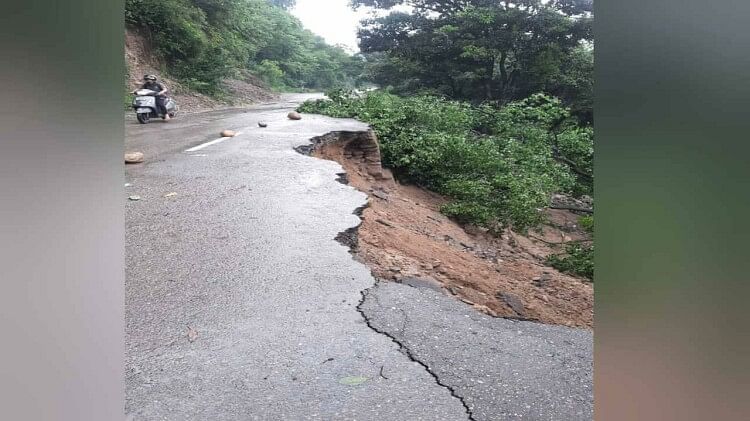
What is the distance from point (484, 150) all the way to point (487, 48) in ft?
9.96

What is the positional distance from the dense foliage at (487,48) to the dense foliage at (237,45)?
1.11 m

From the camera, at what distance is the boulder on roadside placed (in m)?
4.66

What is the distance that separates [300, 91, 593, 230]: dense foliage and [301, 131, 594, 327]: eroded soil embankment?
23 centimetres

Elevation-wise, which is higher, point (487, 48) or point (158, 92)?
point (487, 48)

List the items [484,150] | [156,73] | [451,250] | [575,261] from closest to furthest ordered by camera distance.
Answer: [451,250] → [575,261] → [484,150] → [156,73]

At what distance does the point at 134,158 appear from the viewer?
15.3 ft

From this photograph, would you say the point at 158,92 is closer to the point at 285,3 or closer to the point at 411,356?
the point at 411,356

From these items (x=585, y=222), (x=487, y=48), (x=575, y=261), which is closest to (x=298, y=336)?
(x=575, y=261)

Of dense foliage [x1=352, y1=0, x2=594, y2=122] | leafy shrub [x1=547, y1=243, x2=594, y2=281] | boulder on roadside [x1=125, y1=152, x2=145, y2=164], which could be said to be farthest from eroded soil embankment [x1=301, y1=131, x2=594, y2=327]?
dense foliage [x1=352, y1=0, x2=594, y2=122]

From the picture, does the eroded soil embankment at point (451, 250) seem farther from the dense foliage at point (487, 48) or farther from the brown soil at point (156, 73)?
the brown soil at point (156, 73)

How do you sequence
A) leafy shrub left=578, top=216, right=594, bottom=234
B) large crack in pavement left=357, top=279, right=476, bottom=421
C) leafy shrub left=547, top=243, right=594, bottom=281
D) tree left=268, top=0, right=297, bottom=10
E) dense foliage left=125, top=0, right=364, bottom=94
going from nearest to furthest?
large crack in pavement left=357, top=279, right=476, bottom=421 → leafy shrub left=547, top=243, right=594, bottom=281 → leafy shrub left=578, top=216, right=594, bottom=234 → dense foliage left=125, top=0, right=364, bottom=94 → tree left=268, top=0, right=297, bottom=10

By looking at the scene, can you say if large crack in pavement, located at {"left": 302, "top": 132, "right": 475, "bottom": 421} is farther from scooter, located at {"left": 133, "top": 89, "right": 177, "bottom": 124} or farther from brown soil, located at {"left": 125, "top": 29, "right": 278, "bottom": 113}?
brown soil, located at {"left": 125, "top": 29, "right": 278, "bottom": 113}

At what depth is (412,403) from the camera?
5.65ft
